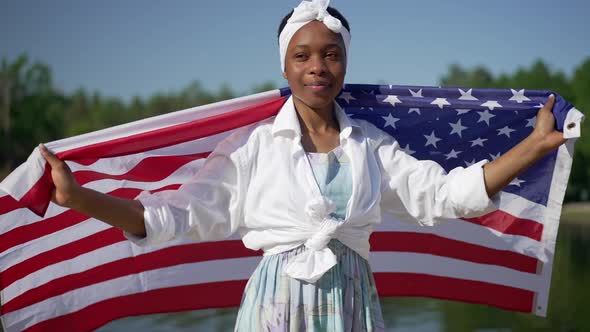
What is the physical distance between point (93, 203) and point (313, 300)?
84 centimetres

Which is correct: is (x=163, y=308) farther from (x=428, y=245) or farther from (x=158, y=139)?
(x=428, y=245)

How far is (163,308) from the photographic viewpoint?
370 cm

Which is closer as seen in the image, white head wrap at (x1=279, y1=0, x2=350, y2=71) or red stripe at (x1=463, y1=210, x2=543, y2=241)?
white head wrap at (x1=279, y1=0, x2=350, y2=71)

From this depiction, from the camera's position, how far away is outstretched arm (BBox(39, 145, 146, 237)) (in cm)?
242

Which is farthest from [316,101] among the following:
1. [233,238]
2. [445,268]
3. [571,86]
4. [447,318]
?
[571,86]

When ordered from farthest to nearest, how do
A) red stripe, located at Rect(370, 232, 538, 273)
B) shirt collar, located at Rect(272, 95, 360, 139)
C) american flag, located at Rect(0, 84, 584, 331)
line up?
red stripe, located at Rect(370, 232, 538, 273)
american flag, located at Rect(0, 84, 584, 331)
shirt collar, located at Rect(272, 95, 360, 139)

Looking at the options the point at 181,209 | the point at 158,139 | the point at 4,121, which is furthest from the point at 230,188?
the point at 4,121

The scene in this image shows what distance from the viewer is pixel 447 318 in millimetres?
12961

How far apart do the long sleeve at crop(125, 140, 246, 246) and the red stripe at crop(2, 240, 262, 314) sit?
38.9 inches

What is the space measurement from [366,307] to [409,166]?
0.59 m

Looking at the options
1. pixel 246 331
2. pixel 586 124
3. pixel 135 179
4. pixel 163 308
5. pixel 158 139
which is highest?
pixel 158 139

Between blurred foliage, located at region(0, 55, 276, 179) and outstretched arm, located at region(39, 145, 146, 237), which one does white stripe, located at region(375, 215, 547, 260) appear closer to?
outstretched arm, located at region(39, 145, 146, 237)

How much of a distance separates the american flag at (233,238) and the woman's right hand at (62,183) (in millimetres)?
333

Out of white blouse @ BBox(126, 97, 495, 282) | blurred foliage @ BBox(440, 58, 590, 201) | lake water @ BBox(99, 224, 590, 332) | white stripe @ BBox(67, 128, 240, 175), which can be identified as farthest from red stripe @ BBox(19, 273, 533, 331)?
blurred foliage @ BBox(440, 58, 590, 201)
